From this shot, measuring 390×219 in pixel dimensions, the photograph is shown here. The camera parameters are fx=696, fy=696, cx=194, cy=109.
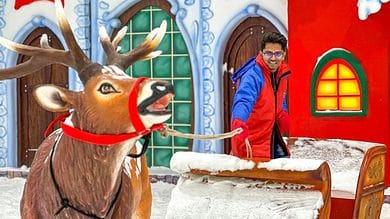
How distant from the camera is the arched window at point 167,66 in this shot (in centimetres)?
992

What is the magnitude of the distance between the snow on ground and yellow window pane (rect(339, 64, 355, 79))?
4.10ft

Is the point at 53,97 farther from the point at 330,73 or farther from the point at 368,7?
the point at 330,73

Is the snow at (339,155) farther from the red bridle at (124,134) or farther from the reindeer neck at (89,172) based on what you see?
the red bridle at (124,134)

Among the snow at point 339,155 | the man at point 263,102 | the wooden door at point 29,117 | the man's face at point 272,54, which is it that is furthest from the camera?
the wooden door at point 29,117

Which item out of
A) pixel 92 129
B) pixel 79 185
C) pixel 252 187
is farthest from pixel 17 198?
pixel 92 129

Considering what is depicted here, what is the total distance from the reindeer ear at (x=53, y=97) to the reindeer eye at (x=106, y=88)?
141 millimetres

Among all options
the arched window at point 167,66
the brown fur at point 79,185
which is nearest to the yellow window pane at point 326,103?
the arched window at point 167,66

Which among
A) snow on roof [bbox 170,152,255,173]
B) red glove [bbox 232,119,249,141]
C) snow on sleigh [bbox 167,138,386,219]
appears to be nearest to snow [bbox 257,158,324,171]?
snow on sleigh [bbox 167,138,386,219]

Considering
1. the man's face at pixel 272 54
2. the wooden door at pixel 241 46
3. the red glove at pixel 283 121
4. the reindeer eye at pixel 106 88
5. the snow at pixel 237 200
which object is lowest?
the snow at pixel 237 200

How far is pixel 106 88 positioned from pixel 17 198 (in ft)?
22.0

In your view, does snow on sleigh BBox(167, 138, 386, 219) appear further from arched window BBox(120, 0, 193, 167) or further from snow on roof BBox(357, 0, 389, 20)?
arched window BBox(120, 0, 193, 167)

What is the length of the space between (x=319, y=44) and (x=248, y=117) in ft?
9.75

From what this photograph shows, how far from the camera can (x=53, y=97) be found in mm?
2666

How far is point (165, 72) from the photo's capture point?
1005cm
